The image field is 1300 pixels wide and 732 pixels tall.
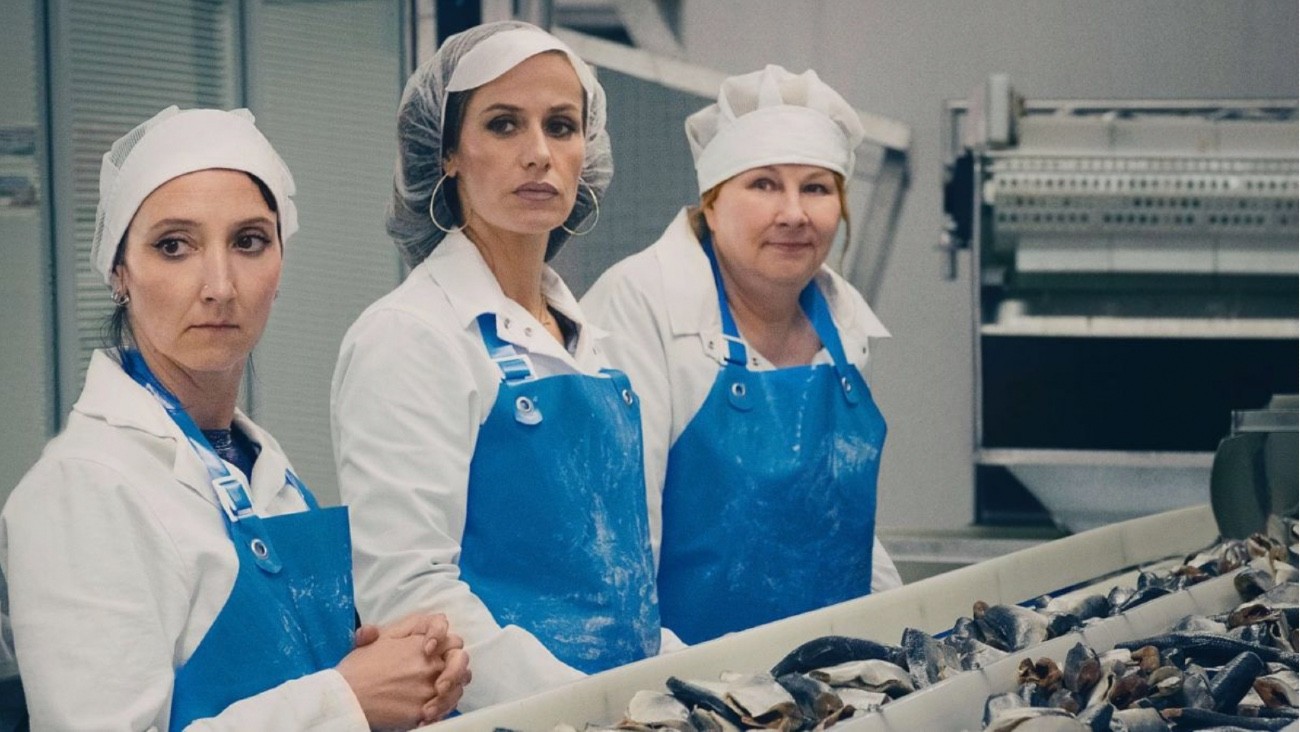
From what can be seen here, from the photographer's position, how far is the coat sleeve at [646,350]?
8.38 ft

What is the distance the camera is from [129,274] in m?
1.76

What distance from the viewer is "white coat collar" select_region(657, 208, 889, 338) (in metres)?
2.63

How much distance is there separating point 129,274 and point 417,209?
23.0 inches

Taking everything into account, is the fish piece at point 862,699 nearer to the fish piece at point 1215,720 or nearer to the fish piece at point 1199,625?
the fish piece at point 1215,720

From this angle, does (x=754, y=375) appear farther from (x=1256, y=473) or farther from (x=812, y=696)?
(x=812, y=696)

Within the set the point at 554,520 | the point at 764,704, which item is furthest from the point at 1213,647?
the point at 554,520

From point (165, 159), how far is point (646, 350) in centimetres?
100

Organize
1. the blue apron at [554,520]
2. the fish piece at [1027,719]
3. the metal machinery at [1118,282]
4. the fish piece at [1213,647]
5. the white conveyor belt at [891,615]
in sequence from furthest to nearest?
the metal machinery at [1118,282], the blue apron at [554,520], the fish piece at [1213,647], the white conveyor belt at [891,615], the fish piece at [1027,719]

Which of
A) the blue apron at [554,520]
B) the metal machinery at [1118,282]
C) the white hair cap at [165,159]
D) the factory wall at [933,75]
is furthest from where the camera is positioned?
the factory wall at [933,75]

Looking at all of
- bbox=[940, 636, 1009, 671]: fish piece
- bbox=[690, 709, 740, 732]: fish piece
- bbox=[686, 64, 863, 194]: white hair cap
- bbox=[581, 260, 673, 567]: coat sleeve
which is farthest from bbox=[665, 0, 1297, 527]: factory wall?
bbox=[690, 709, 740, 732]: fish piece

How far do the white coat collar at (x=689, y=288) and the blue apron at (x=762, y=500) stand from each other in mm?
27

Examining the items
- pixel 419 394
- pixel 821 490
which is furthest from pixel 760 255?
pixel 419 394

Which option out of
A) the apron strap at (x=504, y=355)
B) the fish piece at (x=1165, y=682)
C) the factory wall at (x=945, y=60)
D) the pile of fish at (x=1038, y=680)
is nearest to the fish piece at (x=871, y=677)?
the pile of fish at (x=1038, y=680)

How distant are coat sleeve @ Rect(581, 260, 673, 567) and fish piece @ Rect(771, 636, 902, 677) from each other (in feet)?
2.42
